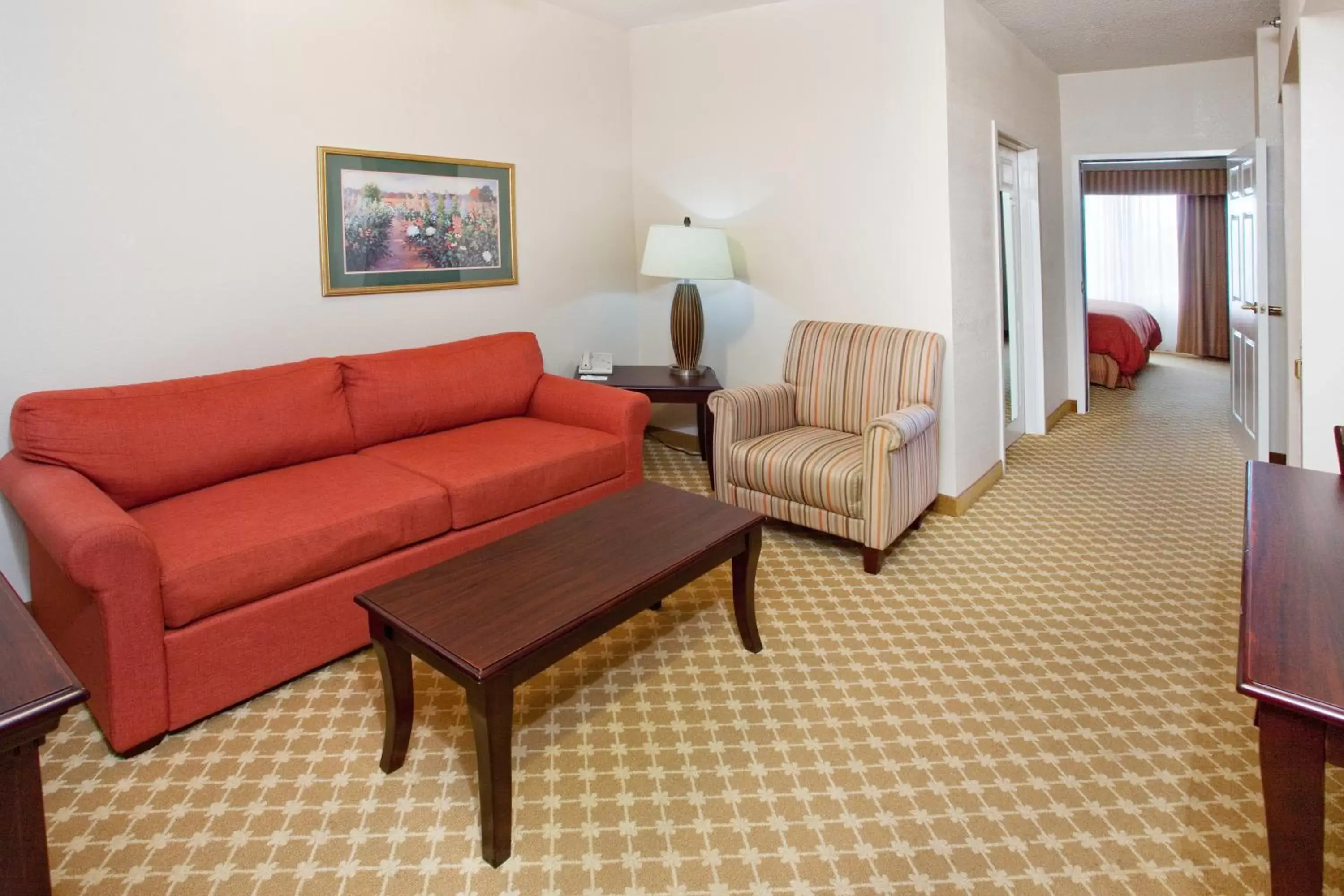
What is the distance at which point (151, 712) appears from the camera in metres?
2.17

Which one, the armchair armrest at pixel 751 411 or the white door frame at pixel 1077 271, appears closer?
the armchair armrest at pixel 751 411

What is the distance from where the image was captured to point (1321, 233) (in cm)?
275

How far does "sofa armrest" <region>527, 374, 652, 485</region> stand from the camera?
3.62m

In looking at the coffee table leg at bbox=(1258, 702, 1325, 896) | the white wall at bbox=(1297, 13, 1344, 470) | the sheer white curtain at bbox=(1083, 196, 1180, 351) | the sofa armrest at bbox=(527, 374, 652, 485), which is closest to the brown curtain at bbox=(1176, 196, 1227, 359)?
the sheer white curtain at bbox=(1083, 196, 1180, 351)

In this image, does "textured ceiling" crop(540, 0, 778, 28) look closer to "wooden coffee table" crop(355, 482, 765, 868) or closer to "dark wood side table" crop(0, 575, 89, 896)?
"wooden coffee table" crop(355, 482, 765, 868)

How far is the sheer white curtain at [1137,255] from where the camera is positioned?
890cm

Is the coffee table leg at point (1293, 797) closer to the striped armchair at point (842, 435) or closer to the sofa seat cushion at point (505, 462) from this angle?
the striped armchair at point (842, 435)

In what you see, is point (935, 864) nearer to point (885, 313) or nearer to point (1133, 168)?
point (885, 313)

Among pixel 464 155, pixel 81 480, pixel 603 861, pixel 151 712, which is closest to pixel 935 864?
pixel 603 861

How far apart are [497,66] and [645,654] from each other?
3.06 meters

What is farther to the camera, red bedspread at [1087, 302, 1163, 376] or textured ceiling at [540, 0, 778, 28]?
red bedspread at [1087, 302, 1163, 376]

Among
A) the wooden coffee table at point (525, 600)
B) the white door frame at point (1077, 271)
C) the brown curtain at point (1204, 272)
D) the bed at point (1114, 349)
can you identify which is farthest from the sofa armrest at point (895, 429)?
the brown curtain at point (1204, 272)

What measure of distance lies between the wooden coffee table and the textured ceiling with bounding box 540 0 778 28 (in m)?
2.89

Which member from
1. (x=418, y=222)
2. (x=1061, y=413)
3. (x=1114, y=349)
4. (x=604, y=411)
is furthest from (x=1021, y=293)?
(x=418, y=222)
